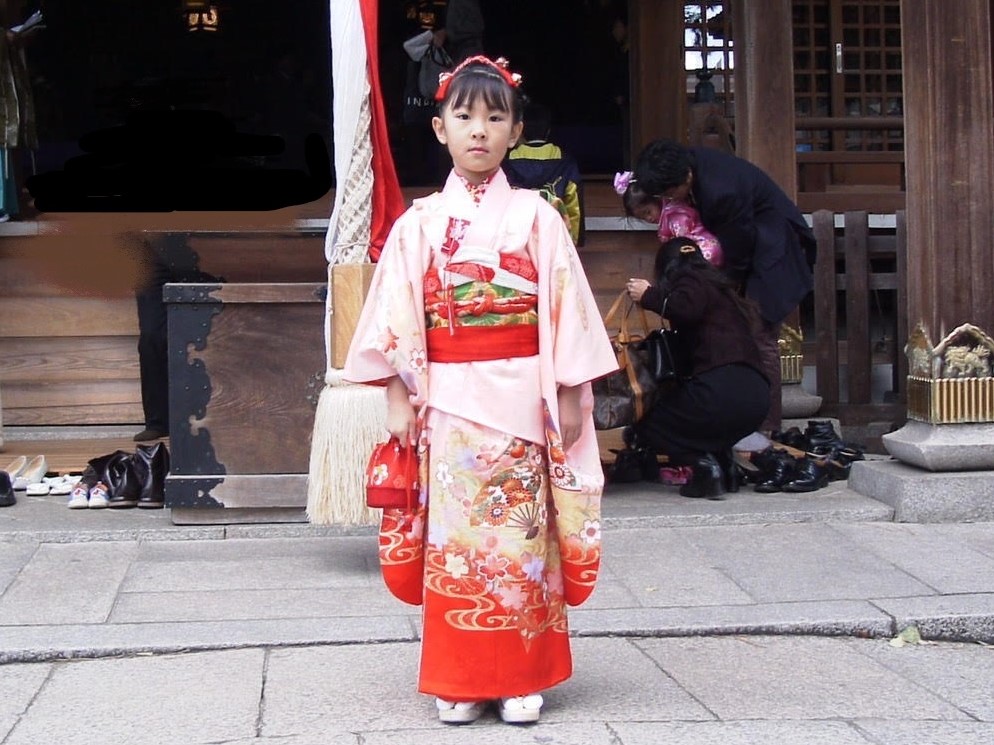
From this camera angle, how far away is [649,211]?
6.41m

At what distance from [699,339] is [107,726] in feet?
11.1

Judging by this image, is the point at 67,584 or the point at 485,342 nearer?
the point at 485,342

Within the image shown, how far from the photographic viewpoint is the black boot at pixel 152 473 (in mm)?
5988

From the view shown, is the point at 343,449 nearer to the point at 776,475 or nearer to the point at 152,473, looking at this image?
the point at 152,473

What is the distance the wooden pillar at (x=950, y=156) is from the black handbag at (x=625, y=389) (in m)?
1.25

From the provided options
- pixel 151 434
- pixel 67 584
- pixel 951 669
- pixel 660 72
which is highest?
pixel 660 72

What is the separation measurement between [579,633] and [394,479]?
111 centimetres

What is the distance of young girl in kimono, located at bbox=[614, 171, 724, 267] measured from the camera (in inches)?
251

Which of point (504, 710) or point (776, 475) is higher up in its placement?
point (776, 475)

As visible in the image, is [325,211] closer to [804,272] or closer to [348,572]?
[804,272]

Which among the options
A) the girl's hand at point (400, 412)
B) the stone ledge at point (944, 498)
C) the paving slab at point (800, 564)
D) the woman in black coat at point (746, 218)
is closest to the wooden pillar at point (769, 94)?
the woman in black coat at point (746, 218)

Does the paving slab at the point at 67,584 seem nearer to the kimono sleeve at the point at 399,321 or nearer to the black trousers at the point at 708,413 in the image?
the kimono sleeve at the point at 399,321

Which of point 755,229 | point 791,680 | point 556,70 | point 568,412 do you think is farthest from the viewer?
point 556,70

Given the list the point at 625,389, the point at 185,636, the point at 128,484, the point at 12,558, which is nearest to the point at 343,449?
the point at 185,636
